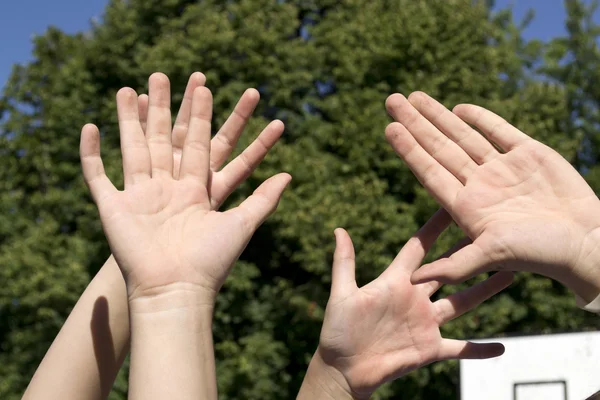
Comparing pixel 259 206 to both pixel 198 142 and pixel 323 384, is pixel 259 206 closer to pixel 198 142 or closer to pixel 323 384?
pixel 198 142

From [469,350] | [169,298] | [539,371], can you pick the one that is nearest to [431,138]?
[469,350]

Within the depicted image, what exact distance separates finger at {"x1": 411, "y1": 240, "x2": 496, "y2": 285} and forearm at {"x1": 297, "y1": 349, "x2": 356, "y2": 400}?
1.61 feet

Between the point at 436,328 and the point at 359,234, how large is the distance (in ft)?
34.9

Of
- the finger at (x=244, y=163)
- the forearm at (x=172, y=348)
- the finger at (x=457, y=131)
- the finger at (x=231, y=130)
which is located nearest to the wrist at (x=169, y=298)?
the forearm at (x=172, y=348)

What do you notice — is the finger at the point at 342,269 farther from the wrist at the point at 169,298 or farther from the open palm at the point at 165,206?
the wrist at the point at 169,298

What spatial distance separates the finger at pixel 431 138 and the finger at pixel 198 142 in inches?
20.4

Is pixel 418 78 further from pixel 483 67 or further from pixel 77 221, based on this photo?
pixel 77 221

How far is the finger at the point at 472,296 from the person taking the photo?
2381 mm

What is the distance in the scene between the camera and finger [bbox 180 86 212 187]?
2215 millimetres

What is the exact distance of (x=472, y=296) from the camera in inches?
94.4

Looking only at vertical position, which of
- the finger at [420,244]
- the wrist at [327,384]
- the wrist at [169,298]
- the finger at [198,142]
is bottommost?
the wrist at [327,384]

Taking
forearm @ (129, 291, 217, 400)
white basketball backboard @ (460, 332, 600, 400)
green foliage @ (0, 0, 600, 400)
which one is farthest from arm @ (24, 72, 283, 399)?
green foliage @ (0, 0, 600, 400)

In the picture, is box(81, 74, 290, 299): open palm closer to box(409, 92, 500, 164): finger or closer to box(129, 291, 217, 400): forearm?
box(129, 291, 217, 400): forearm

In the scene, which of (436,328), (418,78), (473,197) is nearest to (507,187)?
(473,197)
